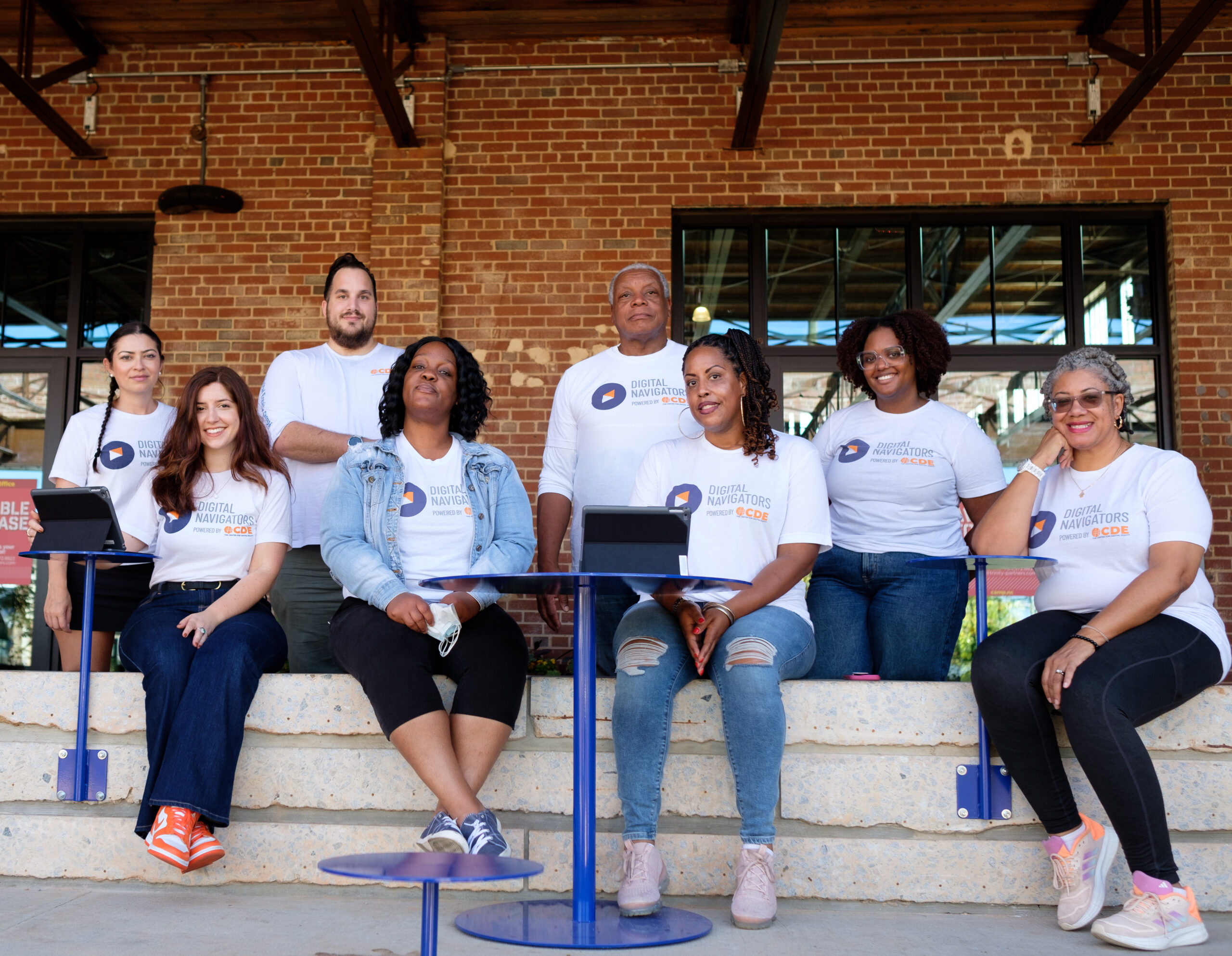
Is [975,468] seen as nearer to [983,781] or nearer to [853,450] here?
[853,450]

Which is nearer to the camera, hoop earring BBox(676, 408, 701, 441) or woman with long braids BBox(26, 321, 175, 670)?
hoop earring BBox(676, 408, 701, 441)

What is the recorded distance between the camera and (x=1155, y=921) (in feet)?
8.75

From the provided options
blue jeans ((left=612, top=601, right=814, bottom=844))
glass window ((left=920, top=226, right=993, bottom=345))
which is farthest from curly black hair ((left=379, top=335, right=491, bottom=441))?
glass window ((left=920, top=226, right=993, bottom=345))

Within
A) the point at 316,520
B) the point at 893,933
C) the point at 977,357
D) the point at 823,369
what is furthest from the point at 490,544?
the point at 977,357

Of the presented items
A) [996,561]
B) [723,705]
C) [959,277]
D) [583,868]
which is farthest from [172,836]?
[959,277]

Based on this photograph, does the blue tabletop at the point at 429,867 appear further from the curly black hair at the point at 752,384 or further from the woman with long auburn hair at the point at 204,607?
the curly black hair at the point at 752,384

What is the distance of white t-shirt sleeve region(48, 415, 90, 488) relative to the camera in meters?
3.94

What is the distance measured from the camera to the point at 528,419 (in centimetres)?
630

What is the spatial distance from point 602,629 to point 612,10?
4.08 m

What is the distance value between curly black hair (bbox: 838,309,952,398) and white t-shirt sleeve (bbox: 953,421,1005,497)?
24 cm

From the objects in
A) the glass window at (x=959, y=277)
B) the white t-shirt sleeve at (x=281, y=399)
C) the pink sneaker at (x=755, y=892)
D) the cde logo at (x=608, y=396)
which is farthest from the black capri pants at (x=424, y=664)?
the glass window at (x=959, y=277)

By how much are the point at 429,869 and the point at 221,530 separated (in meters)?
1.98

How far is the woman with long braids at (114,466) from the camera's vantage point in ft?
12.4

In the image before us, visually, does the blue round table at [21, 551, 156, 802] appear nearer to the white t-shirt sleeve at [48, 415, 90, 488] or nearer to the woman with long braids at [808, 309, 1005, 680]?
the white t-shirt sleeve at [48, 415, 90, 488]
